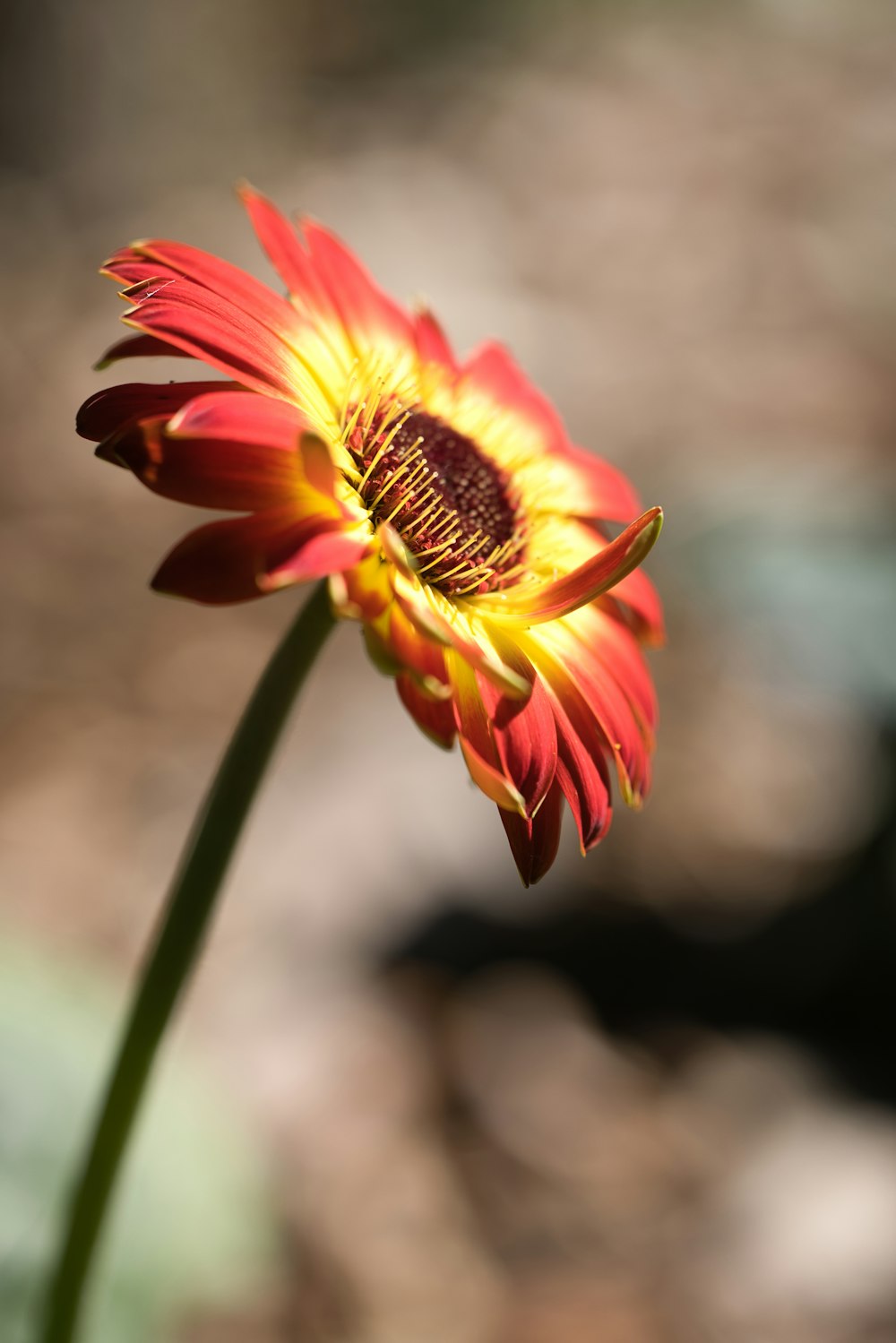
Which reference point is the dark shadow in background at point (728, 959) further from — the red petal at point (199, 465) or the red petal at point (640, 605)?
the red petal at point (199, 465)

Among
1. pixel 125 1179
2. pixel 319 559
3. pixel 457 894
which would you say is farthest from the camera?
pixel 457 894

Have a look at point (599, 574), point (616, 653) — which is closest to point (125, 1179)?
point (616, 653)

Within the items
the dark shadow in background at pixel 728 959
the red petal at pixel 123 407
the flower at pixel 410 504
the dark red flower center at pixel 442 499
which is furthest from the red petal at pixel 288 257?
the dark shadow in background at pixel 728 959

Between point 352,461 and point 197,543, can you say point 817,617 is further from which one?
point 197,543

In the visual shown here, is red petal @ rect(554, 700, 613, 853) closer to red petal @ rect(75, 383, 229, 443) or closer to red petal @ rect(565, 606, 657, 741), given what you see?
red petal @ rect(565, 606, 657, 741)

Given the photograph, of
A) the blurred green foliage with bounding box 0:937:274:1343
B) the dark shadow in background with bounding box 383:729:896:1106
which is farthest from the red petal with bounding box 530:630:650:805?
the dark shadow in background with bounding box 383:729:896:1106

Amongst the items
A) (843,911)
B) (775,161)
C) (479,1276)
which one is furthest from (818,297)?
(479,1276)

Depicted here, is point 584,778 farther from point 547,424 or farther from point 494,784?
point 547,424
